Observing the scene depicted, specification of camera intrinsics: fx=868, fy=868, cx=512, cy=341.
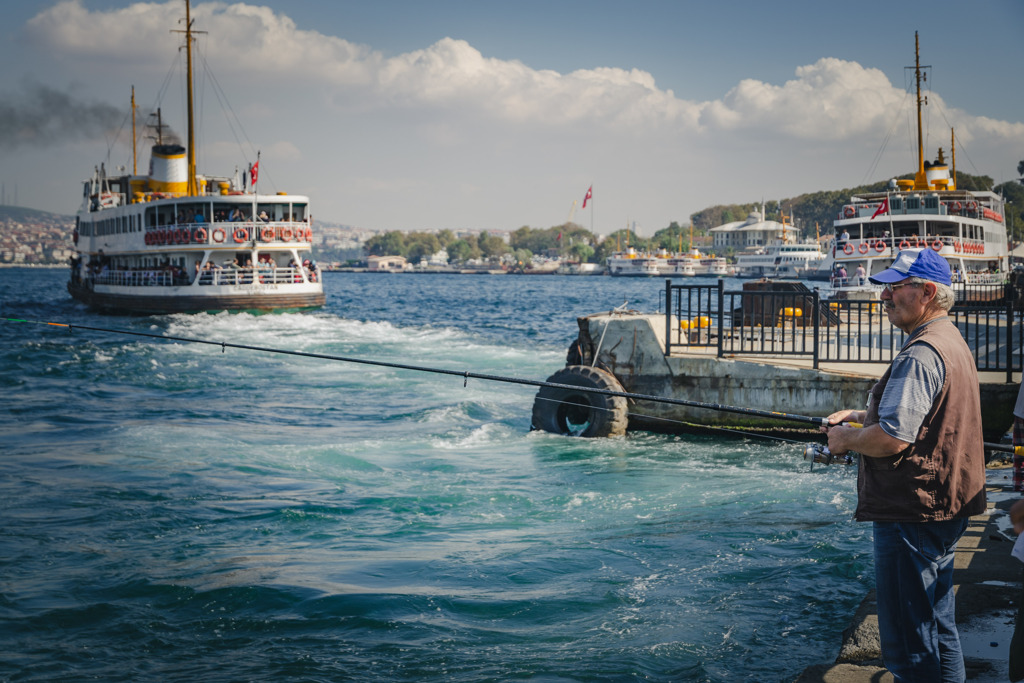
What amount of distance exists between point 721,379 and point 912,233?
24572 millimetres

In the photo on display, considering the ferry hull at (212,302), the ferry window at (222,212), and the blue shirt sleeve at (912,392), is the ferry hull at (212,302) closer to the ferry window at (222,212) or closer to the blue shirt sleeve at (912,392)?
the ferry window at (222,212)

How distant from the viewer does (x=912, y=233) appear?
3294 cm

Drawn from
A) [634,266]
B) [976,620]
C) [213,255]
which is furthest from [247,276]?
[634,266]

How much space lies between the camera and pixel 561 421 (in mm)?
13398

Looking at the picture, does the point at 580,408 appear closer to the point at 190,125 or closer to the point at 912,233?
the point at 912,233

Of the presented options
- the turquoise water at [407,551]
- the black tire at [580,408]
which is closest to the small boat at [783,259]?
the black tire at [580,408]

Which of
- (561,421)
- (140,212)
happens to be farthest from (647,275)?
(561,421)

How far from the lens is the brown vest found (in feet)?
11.8

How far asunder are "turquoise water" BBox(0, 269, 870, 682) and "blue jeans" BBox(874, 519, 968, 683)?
65.4 inches

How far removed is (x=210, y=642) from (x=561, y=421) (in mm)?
7857

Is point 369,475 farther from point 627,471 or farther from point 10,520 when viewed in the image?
point 10,520

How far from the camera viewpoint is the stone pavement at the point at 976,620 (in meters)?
4.42

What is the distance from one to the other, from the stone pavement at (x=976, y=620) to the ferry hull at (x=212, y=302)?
114ft

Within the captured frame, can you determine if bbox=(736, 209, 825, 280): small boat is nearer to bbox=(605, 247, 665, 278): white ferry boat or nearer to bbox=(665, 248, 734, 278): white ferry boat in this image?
bbox=(665, 248, 734, 278): white ferry boat
